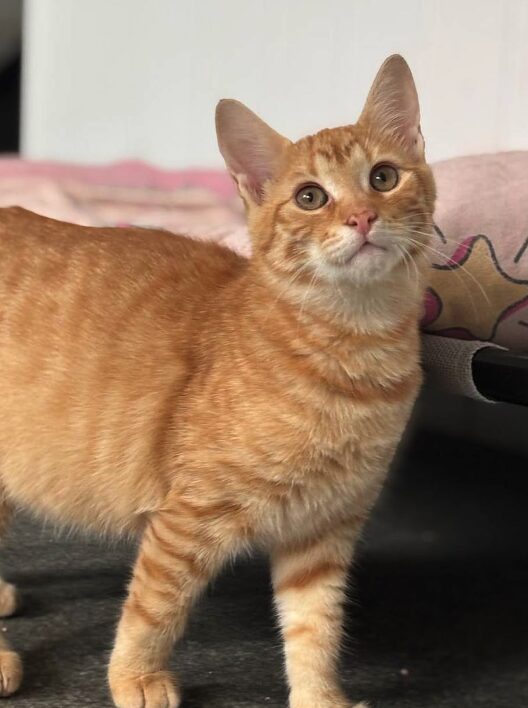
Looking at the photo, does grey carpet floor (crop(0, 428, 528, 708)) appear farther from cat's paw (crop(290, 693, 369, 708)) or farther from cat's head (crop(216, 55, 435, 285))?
cat's head (crop(216, 55, 435, 285))

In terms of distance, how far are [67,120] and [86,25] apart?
370 millimetres

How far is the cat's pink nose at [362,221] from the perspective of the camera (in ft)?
3.25

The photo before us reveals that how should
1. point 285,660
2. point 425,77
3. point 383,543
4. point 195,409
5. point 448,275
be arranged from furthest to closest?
point 425,77 → point 383,543 → point 448,275 → point 285,660 → point 195,409

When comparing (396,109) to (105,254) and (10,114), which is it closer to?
(105,254)

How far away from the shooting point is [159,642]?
1.10 metres

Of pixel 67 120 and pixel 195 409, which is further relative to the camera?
pixel 67 120

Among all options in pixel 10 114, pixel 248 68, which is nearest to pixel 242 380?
pixel 248 68

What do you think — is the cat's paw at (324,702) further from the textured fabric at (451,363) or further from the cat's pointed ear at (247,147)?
the cat's pointed ear at (247,147)

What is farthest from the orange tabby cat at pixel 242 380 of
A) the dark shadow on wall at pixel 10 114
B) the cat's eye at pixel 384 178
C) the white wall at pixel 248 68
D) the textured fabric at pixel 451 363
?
the dark shadow on wall at pixel 10 114

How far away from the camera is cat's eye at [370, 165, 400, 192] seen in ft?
3.54

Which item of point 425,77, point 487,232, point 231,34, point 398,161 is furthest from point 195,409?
point 231,34

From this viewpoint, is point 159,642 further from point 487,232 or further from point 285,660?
point 487,232

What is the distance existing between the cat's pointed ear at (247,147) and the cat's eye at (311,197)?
0.28 ft

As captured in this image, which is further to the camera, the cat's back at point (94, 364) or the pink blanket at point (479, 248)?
the pink blanket at point (479, 248)
